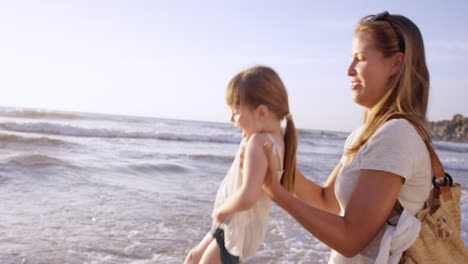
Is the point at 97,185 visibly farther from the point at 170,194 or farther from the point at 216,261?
the point at 216,261

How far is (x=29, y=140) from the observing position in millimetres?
15469

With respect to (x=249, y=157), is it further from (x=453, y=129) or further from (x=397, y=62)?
(x=453, y=129)

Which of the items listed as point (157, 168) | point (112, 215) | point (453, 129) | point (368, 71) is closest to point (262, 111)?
point (368, 71)

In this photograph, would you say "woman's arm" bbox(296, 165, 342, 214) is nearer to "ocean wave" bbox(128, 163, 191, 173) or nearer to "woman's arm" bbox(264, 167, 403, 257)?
"woman's arm" bbox(264, 167, 403, 257)

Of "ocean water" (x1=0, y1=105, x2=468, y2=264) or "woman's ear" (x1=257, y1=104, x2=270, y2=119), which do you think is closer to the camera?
"woman's ear" (x1=257, y1=104, x2=270, y2=119)

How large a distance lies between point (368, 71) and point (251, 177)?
775 mm

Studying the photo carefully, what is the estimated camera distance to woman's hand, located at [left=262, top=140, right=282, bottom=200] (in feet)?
6.63

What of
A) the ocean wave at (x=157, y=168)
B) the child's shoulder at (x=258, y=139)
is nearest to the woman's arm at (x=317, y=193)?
the child's shoulder at (x=258, y=139)

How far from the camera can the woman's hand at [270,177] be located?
202 cm

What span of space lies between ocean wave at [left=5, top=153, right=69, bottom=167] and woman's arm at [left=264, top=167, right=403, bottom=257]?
27.3 ft

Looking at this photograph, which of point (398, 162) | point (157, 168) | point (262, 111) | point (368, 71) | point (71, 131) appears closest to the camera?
point (398, 162)

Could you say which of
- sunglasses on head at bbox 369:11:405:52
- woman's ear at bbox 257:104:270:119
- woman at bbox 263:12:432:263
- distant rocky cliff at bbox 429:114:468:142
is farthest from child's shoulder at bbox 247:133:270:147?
distant rocky cliff at bbox 429:114:468:142

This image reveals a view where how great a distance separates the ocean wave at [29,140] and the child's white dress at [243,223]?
1364cm

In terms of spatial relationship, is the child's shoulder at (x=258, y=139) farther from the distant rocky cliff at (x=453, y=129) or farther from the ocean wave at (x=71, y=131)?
the distant rocky cliff at (x=453, y=129)
